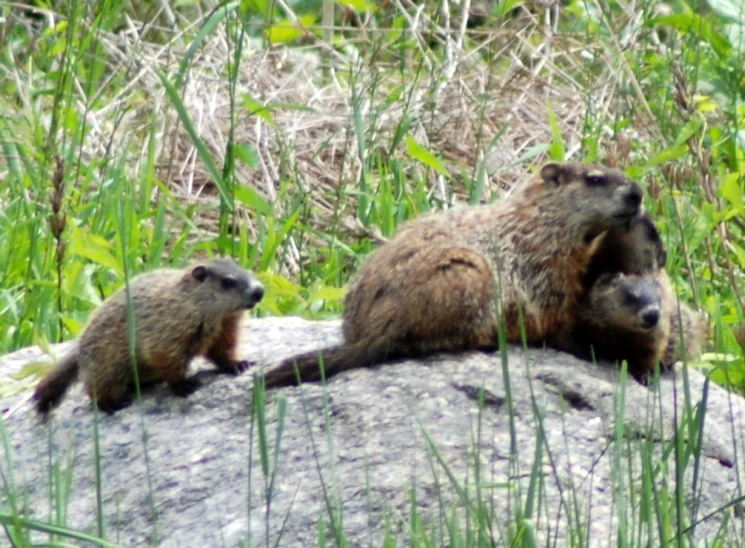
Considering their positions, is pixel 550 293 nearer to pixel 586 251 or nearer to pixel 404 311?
pixel 586 251

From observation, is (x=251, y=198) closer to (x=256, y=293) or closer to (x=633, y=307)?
Result: (x=256, y=293)

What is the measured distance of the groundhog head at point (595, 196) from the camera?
427 centimetres

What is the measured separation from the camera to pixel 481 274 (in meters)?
4.00

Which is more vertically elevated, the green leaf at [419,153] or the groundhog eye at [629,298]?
the green leaf at [419,153]

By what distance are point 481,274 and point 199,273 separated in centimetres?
89

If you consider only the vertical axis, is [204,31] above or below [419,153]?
above

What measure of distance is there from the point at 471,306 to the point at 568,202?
67 cm

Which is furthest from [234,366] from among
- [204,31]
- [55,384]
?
[204,31]

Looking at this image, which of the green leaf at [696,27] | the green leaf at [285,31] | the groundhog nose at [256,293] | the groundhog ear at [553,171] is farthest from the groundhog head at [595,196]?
the green leaf at [285,31]

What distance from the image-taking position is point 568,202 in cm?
438

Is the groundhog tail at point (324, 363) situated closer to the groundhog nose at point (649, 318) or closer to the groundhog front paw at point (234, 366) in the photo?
the groundhog front paw at point (234, 366)

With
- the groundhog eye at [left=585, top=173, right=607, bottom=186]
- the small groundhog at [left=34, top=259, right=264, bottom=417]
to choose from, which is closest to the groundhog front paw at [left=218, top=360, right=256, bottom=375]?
the small groundhog at [left=34, top=259, right=264, bottom=417]

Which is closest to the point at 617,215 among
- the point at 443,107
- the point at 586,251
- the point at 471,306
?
the point at 586,251

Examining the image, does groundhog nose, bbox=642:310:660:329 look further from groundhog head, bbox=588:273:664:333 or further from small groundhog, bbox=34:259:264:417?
small groundhog, bbox=34:259:264:417
